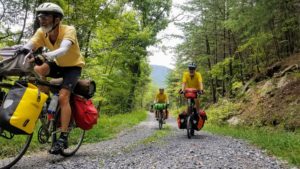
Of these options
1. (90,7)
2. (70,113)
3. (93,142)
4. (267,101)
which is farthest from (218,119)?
(70,113)

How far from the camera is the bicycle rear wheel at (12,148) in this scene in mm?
4730

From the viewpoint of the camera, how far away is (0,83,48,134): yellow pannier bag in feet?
13.7

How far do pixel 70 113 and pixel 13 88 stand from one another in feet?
3.76

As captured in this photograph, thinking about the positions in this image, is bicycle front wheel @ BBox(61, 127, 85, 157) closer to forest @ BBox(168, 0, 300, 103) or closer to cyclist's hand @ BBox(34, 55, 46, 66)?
cyclist's hand @ BBox(34, 55, 46, 66)

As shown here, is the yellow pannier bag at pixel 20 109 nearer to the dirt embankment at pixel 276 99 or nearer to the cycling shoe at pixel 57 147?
the cycling shoe at pixel 57 147

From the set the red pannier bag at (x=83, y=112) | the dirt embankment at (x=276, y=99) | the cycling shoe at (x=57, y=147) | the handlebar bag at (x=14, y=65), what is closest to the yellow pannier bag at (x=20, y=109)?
the handlebar bag at (x=14, y=65)

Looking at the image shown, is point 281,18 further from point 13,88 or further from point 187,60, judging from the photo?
point 187,60

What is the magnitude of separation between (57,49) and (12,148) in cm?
148

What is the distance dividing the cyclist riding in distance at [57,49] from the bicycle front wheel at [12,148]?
0.46 meters

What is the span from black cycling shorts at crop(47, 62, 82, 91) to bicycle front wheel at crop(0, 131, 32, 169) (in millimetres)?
898

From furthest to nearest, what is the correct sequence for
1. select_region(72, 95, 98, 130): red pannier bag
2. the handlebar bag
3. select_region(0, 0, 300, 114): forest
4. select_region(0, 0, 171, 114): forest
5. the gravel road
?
select_region(0, 0, 300, 114): forest → select_region(0, 0, 171, 114): forest → select_region(72, 95, 98, 130): red pannier bag → the gravel road → the handlebar bag

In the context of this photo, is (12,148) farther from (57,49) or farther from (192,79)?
(192,79)

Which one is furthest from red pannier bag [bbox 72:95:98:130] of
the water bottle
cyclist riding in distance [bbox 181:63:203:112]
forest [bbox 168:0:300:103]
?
forest [bbox 168:0:300:103]

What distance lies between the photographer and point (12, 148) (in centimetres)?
516
